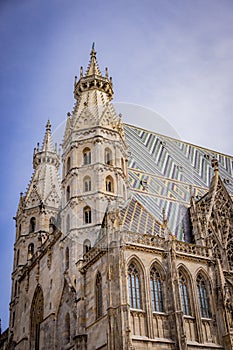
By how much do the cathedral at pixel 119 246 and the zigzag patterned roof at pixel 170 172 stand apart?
0.36 feet

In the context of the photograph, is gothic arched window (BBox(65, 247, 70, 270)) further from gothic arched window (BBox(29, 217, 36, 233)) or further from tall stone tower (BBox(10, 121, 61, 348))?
gothic arched window (BBox(29, 217, 36, 233))

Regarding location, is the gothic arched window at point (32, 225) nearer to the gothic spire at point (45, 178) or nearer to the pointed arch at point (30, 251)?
the gothic spire at point (45, 178)

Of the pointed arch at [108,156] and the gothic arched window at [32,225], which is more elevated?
the gothic arched window at [32,225]

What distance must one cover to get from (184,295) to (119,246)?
174 inches

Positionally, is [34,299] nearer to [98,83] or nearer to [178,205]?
[178,205]

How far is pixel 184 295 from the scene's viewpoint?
23.0 meters

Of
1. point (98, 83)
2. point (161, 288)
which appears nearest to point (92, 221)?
point (161, 288)

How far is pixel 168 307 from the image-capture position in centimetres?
2169

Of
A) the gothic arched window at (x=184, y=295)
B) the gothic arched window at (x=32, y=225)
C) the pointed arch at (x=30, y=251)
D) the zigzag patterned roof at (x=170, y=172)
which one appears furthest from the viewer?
the gothic arched window at (x=32, y=225)

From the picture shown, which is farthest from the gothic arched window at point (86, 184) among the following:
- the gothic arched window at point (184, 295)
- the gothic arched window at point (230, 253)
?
the gothic arched window at point (230, 253)

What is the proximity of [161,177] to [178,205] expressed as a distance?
368cm

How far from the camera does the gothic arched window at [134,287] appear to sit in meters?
21.1

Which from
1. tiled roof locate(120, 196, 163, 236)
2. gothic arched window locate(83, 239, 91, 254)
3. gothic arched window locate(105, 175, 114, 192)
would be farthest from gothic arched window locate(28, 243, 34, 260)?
tiled roof locate(120, 196, 163, 236)

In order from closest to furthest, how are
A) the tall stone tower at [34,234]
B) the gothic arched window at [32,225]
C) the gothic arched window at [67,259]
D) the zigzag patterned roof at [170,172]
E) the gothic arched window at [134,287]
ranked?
the gothic arched window at [134,287], the gothic arched window at [67,259], the zigzag patterned roof at [170,172], the tall stone tower at [34,234], the gothic arched window at [32,225]
